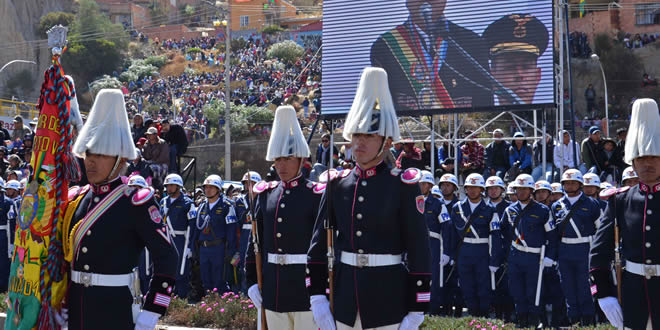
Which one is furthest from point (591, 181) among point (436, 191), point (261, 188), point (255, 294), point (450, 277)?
point (255, 294)

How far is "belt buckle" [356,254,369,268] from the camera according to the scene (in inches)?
212

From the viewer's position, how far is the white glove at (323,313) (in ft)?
17.9

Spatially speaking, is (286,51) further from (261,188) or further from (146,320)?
(146,320)

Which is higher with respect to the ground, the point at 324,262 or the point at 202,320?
the point at 324,262

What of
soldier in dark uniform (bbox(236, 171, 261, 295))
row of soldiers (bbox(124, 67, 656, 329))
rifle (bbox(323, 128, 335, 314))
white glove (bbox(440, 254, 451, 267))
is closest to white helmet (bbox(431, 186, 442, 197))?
row of soldiers (bbox(124, 67, 656, 329))

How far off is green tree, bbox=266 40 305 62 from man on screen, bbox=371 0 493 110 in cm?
5050

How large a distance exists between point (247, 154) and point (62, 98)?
1590 inches

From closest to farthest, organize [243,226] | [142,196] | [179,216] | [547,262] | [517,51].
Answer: [142,196]
[547,262]
[243,226]
[179,216]
[517,51]

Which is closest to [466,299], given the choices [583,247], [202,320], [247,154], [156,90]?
[583,247]

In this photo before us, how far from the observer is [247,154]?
151ft

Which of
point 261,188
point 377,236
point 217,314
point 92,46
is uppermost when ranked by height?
point 92,46

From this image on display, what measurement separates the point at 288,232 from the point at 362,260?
2.08 metres

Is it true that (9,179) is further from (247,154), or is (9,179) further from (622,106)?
(622,106)

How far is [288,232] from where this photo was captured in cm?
739
